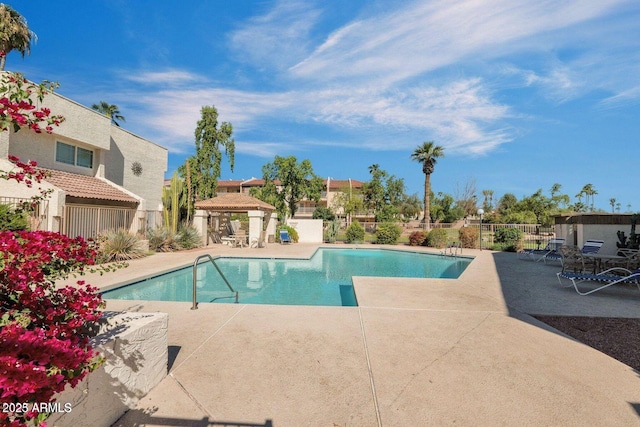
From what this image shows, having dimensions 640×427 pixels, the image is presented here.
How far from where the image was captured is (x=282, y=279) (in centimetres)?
1052

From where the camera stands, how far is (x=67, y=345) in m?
1.52

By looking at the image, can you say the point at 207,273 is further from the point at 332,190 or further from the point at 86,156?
the point at 332,190

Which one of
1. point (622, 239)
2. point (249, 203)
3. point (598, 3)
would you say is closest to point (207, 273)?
point (249, 203)

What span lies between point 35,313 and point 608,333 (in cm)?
691

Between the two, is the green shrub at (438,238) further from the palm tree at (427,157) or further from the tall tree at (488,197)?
the tall tree at (488,197)

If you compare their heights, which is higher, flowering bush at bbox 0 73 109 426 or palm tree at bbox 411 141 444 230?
palm tree at bbox 411 141 444 230

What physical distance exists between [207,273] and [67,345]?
10.4m

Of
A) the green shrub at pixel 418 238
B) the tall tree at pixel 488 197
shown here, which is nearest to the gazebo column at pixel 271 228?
the green shrub at pixel 418 238

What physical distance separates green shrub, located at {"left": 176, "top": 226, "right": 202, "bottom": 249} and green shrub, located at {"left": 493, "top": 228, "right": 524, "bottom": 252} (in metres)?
19.2

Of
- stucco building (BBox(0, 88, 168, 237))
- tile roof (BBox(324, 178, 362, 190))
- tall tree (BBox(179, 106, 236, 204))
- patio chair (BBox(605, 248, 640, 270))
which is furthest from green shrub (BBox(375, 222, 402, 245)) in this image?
tile roof (BBox(324, 178, 362, 190))

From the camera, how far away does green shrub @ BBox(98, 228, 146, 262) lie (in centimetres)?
1194

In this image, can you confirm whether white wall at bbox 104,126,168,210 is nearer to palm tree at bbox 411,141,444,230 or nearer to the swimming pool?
the swimming pool

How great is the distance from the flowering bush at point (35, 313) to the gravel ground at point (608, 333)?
5407 mm

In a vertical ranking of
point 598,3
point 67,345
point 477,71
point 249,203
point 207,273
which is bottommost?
point 207,273
